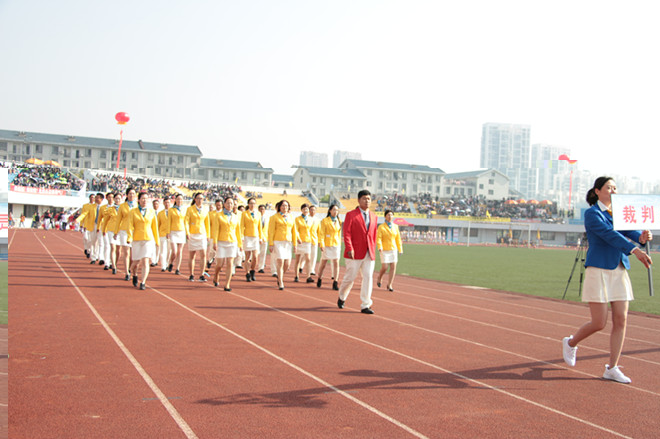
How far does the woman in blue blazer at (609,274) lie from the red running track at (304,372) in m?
0.46

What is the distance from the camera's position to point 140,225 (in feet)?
37.4

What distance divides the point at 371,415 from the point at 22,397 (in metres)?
2.72

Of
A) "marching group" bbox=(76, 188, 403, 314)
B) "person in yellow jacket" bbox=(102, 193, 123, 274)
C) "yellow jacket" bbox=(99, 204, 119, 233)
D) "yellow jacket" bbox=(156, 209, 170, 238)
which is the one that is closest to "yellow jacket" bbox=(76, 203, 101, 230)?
"marching group" bbox=(76, 188, 403, 314)

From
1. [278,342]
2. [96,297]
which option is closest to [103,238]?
[96,297]

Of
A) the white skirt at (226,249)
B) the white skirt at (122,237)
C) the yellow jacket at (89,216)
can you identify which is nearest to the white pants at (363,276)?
the white skirt at (226,249)

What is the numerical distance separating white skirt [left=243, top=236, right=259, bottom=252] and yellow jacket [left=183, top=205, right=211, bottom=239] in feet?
2.91

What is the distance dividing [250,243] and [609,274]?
9.48 meters

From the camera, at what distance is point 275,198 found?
61719 mm

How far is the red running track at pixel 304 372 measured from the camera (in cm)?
421

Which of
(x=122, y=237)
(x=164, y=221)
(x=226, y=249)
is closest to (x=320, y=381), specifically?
(x=226, y=249)

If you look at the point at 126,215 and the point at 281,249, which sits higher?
the point at 126,215

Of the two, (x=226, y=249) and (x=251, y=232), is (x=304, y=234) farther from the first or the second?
(x=226, y=249)

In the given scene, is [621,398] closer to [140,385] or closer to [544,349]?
[544,349]

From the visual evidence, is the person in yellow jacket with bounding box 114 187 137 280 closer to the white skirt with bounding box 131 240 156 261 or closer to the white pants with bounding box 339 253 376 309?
the white skirt with bounding box 131 240 156 261
